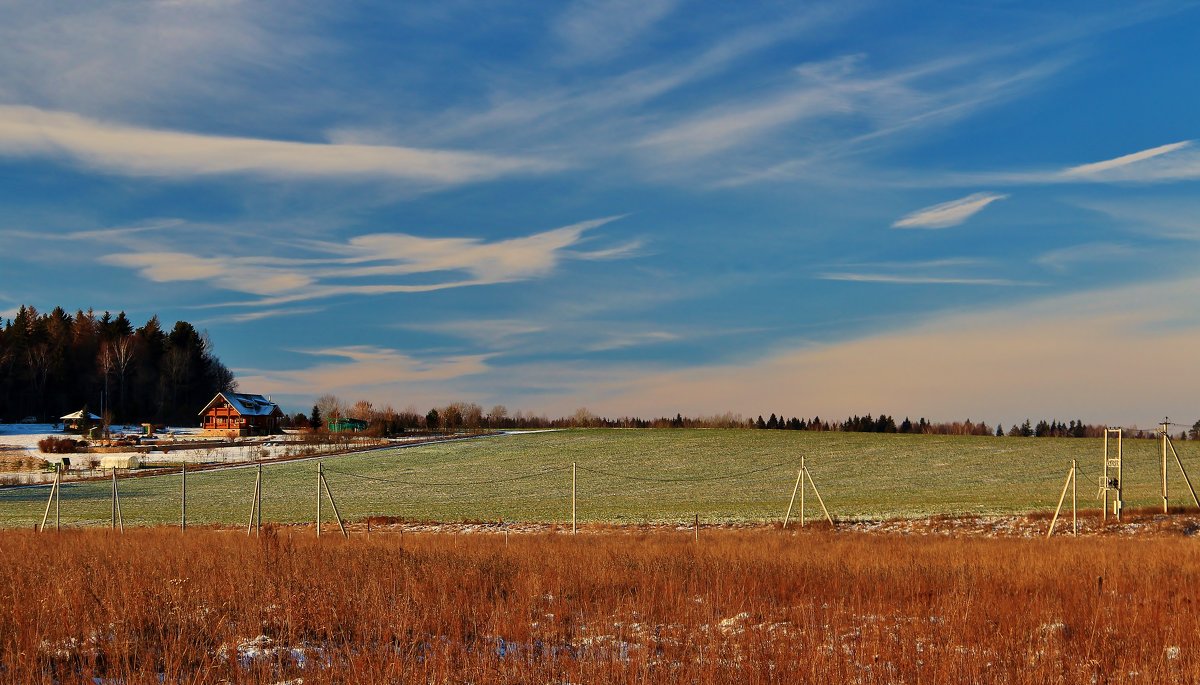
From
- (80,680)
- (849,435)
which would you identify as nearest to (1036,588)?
(80,680)

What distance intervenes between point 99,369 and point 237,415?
33017mm

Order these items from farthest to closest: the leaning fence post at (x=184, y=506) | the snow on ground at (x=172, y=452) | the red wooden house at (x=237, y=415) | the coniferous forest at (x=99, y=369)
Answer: the coniferous forest at (x=99, y=369), the red wooden house at (x=237, y=415), the snow on ground at (x=172, y=452), the leaning fence post at (x=184, y=506)

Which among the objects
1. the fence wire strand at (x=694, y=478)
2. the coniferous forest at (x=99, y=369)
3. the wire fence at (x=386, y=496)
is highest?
the coniferous forest at (x=99, y=369)

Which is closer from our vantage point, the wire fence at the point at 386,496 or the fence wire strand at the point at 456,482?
the wire fence at the point at 386,496

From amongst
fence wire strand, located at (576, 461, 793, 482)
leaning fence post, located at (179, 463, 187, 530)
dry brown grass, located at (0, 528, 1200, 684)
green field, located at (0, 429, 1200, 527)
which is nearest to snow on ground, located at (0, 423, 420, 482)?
green field, located at (0, 429, 1200, 527)

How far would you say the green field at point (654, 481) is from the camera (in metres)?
44.0

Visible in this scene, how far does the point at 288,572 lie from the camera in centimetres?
1381

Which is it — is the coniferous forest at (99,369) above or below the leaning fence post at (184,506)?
above

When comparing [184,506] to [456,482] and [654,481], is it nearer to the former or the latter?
[456,482]

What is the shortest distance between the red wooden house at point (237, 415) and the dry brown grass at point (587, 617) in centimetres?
11389

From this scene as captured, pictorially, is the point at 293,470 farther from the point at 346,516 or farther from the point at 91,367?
the point at 91,367

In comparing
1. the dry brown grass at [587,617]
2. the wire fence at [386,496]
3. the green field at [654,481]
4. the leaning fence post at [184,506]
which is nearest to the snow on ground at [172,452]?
the wire fence at [386,496]

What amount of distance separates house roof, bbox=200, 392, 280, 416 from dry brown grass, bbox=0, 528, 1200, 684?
11614 cm

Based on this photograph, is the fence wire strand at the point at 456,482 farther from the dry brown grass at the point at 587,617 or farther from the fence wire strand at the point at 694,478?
the dry brown grass at the point at 587,617
